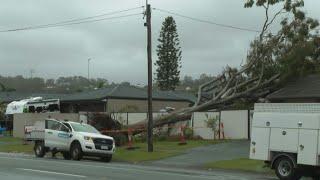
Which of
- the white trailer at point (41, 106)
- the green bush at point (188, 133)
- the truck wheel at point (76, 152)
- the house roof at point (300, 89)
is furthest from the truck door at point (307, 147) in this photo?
the white trailer at point (41, 106)

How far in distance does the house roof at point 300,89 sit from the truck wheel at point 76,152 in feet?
47.0

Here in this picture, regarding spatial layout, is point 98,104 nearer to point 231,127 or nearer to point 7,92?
point 231,127

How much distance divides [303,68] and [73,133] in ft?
54.5

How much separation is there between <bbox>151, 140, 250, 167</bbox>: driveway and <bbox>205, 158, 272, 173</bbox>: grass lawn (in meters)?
0.91

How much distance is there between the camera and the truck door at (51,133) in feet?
101

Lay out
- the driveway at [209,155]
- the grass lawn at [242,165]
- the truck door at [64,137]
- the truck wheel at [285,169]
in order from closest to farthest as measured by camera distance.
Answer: the truck wheel at [285,169], the grass lawn at [242,165], the driveway at [209,155], the truck door at [64,137]

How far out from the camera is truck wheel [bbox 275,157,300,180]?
1967 centimetres

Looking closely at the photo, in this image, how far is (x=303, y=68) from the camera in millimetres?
39594

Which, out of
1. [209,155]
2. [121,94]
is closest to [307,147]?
[209,155]

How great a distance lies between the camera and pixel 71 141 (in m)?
29.9

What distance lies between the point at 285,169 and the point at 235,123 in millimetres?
19926

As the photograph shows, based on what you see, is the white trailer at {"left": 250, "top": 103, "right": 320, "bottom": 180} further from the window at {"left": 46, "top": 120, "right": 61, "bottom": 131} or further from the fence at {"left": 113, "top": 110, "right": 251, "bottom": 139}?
the fence at {"left": 113, "top": 110, "right": 251, "bottom": 139}

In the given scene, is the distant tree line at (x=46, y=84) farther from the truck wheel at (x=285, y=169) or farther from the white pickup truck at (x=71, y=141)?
the truck wheel at (x=285, y=169)

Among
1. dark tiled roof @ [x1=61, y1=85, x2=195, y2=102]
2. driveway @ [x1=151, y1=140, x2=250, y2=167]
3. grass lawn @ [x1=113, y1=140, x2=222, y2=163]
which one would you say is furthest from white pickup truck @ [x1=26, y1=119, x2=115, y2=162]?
dark tiled roof @ [x1=61, y1=85, x2=195, y2=102]
